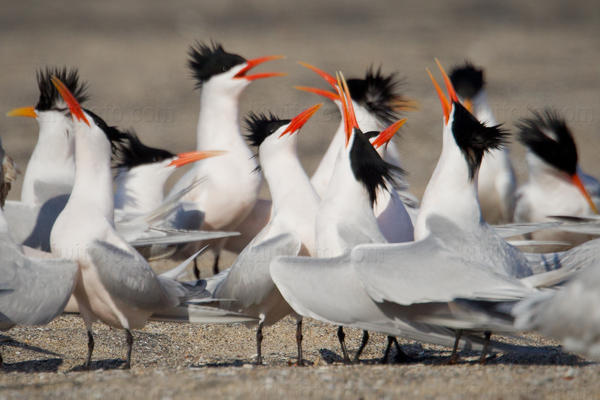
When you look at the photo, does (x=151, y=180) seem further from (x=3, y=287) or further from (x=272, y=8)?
(x=272, y=8)

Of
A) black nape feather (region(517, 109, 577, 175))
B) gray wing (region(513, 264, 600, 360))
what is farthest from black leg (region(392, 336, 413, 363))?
black nape feather (region(517, 109, 577, 175))

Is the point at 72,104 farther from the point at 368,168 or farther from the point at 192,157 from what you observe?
the point at 192,157

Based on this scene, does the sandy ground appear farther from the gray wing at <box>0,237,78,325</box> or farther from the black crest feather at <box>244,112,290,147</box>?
the black crest feather at <box>244,112,290,147</box>

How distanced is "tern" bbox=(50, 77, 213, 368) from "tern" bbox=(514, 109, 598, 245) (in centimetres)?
320

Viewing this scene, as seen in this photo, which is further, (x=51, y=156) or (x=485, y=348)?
(x=51, y=156)

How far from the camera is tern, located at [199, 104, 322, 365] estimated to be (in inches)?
171

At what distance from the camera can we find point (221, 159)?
6.38 m

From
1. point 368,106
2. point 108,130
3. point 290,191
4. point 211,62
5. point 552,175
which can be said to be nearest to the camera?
point 108,130

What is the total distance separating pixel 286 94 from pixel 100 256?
506 inches

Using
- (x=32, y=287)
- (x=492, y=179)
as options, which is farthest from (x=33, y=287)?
(x=492, y=179)

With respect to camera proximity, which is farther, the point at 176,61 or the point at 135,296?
the point at 176,61

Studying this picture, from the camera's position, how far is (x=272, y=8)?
3150cm

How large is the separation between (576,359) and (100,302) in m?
2.19

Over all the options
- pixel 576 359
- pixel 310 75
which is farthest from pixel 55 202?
pixel 310 75
